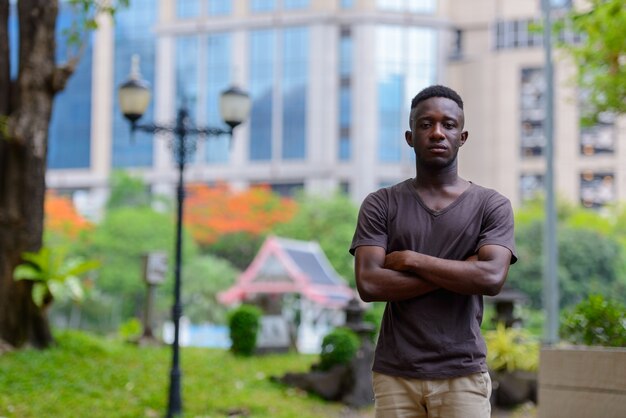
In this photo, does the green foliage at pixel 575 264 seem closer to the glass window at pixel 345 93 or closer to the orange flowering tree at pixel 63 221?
the orange flowering tree at pixel 63 221

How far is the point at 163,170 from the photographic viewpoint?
7244cm

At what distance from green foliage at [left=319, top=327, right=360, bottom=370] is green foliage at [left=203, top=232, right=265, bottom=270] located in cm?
3742

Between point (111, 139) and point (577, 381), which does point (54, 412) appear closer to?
point (577, 381)

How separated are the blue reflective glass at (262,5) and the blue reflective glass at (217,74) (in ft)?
9.22

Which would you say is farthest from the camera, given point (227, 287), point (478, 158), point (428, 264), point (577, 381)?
point (478, 158)

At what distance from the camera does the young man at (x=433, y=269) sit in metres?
3.65

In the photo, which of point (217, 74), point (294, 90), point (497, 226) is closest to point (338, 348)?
point (497, 226)

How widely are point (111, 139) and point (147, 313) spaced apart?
58096 millimetres

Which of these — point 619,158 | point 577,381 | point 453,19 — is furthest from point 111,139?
point 577,381

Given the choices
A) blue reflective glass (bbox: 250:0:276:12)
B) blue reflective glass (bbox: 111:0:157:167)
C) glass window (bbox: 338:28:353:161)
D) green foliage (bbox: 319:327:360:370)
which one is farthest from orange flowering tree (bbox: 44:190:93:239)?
green foliage (bbox: 319:327:360:370)

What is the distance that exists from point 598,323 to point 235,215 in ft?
160

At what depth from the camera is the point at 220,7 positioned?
2886 inches

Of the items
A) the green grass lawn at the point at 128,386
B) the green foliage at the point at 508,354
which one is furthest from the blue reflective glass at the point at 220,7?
the green foliage at the point at 508,354

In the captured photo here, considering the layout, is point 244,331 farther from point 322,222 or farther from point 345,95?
point 345,95
